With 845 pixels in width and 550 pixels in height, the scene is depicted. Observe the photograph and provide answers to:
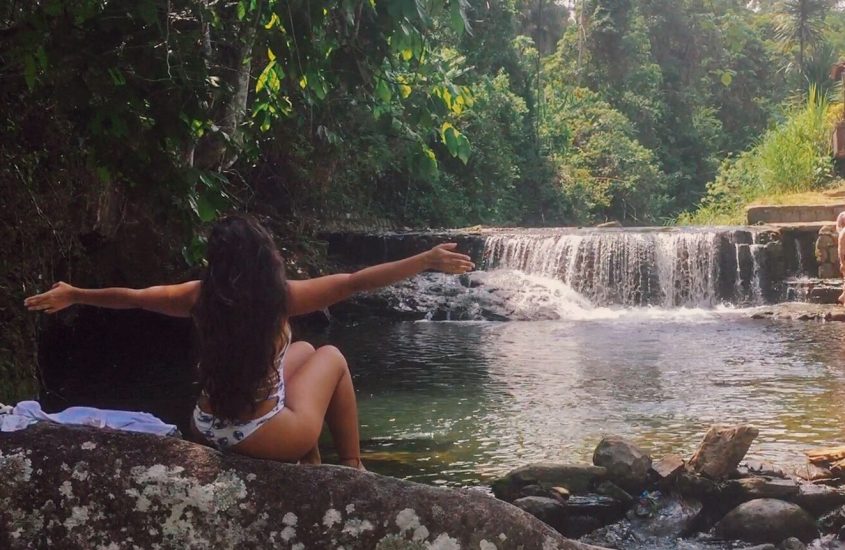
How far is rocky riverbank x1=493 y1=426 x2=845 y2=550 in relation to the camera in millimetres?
5188

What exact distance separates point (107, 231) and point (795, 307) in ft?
35.4

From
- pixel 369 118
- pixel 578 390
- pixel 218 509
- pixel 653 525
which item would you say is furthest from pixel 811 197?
pixel 218 509

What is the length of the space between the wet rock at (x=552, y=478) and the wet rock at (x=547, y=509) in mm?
194

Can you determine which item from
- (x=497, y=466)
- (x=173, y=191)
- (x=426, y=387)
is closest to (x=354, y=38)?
(x=173, y=191)

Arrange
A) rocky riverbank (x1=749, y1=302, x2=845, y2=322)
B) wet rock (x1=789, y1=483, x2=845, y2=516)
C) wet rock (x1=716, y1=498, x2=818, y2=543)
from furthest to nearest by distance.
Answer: rocky riverbank (x1=749, y1=302, x2=845, y2=322) < wet rock (x1=789, y1=483, x2=845, y2=516) < wet rock (x1=716, y1=498, x2=818, y2=543)

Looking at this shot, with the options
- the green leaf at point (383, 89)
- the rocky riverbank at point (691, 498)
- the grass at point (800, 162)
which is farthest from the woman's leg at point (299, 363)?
the grass at point (800, 162)

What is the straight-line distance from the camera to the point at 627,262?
17.9 m

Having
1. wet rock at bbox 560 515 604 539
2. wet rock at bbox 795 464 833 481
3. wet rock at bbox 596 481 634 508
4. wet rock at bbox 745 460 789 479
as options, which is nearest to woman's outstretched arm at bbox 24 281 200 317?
wet rock at bbox 560 515 604 539

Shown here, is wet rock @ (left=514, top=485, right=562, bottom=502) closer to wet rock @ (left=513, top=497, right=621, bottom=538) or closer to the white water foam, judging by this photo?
wet rock @ (left=513, top=497, right=621, bottom=538)

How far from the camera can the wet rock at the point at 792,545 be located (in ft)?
16.3

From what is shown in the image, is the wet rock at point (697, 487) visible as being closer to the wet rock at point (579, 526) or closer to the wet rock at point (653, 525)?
the wet rock at point (653, 525)

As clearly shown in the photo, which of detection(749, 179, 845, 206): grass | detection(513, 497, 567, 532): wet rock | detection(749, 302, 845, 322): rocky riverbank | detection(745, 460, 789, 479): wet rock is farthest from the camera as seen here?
detection(749, 179, 845, 206): grass

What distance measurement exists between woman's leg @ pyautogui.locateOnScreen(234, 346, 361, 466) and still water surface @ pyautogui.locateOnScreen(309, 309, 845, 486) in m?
3.21

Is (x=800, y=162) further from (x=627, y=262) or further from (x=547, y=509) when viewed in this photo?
(x=547, y=509)
